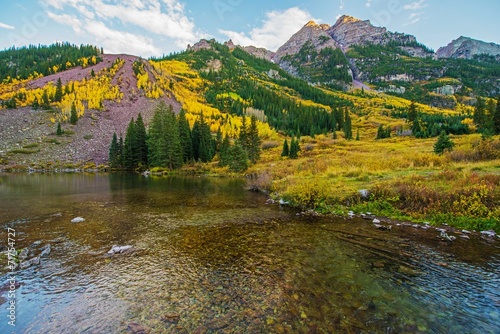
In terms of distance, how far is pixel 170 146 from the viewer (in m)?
70.5

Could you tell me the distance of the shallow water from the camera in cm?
755

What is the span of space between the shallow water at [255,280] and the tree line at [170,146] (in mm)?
53413

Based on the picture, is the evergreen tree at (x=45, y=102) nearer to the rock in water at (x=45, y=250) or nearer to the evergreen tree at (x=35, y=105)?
the evergreen tree at (x=35, y=105)

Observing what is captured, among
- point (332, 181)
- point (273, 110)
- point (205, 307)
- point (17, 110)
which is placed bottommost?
point (205, 307)

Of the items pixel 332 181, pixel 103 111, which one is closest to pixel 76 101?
pixel 103 111

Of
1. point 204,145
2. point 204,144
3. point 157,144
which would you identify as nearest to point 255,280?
point 157,144

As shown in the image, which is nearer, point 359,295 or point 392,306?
point 392,306

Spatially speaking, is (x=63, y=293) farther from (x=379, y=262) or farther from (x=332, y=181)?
(x=332, y=181)

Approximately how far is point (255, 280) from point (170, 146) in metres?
64.8

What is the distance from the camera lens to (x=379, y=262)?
37.3ft

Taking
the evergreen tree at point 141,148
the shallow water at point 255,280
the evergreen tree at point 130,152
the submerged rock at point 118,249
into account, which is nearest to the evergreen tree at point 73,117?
the evergreen tree at point 130,152

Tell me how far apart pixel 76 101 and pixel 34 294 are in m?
139

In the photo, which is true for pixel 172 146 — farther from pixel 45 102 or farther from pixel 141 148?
pixel 45 102

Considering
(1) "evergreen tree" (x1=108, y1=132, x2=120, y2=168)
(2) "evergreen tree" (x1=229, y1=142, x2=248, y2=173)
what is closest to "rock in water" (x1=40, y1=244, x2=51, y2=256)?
(2) "evergreen tree" (x1=229, y1=142, x2=248, y2=173)
